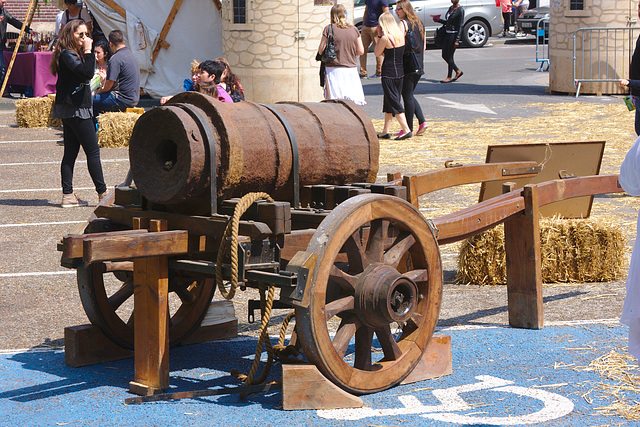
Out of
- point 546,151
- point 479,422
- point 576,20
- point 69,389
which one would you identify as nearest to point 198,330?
point 69,389

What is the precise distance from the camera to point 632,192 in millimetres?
3893

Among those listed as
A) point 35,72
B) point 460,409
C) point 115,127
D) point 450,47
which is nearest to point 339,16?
point 115,127

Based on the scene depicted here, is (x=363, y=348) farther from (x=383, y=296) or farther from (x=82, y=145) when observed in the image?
(x=82, y=145)

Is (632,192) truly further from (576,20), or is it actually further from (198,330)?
(576,20)

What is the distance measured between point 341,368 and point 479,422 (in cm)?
66

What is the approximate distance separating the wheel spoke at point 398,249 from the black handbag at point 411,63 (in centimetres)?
947

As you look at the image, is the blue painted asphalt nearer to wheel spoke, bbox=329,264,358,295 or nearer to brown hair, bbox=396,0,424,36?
wheel spoke, bbox=329,264,358,295

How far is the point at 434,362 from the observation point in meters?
4.77

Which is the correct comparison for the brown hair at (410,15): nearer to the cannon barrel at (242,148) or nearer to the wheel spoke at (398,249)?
the cannon barrel at (242,148)

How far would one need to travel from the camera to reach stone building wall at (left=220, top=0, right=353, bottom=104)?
58.4 ft

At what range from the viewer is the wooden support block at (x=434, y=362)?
4.73m

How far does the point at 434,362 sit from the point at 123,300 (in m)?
1.80

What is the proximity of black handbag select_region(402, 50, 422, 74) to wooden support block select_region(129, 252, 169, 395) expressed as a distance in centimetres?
987

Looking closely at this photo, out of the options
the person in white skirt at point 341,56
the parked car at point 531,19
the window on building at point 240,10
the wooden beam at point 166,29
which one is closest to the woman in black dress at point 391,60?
the person in white skirt at point 341,56
